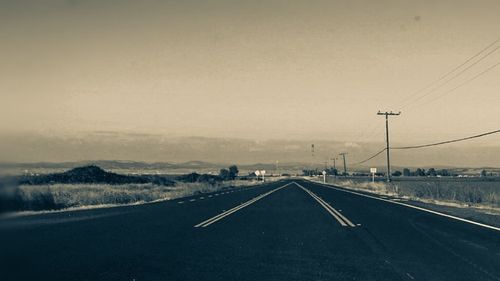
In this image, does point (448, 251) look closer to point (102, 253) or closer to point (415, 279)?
point (415, 279)

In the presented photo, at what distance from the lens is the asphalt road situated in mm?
7820

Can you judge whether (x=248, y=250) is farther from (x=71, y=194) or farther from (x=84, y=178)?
(x=84, y=178)

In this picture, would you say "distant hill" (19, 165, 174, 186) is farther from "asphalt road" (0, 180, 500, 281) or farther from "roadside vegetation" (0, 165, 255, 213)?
"asphalt road" (0, 180, 500, 281)

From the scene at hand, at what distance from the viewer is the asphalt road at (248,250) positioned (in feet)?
25.7

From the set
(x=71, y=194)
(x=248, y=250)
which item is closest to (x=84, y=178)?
(x=71, y=194)

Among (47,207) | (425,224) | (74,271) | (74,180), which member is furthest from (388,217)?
(74,180)

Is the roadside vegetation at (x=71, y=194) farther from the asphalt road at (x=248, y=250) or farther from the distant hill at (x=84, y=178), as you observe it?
the asphalt road at (x=248, y=250)

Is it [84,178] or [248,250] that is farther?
[84,178]

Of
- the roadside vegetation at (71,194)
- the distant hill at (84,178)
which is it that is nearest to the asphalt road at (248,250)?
the roadside vegetation at (71,194)

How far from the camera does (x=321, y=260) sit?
9.38 meters

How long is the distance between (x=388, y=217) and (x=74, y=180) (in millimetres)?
62152

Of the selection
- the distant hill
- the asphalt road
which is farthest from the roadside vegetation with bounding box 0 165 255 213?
the asphalt road

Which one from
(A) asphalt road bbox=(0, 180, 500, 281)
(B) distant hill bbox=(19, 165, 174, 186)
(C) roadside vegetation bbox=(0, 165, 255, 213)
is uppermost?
(B) distant hill bbox=(19, 165, 174, 186)

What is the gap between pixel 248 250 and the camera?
10711 millimetres
